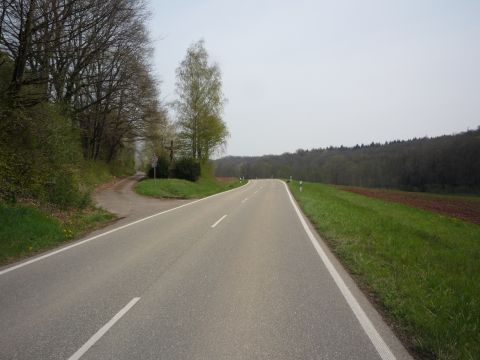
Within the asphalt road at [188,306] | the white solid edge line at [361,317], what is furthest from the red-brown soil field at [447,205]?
the asphalt road at [188,306]

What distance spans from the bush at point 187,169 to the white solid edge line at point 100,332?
33.1 metres

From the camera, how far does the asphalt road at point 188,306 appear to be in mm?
3670

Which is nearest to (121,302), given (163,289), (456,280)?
(163,289)

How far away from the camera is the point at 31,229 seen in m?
9.52

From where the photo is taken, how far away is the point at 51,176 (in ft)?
41.9

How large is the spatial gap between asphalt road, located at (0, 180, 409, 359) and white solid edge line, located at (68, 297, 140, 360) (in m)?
0.01

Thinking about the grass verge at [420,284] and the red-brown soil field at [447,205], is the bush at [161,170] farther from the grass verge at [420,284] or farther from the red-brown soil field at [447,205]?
the grass verge at [420,284]

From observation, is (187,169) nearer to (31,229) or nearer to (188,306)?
(31,229)

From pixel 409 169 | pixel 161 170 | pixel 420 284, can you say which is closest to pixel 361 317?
pixel 420 284

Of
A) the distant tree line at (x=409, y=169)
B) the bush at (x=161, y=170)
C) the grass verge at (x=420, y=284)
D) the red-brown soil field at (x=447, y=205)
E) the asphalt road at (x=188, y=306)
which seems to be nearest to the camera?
the asphalt road at (x=188, y=306)

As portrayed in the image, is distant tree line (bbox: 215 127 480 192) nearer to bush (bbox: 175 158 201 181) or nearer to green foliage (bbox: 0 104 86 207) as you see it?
bush (bbox: 175 158 201 181)

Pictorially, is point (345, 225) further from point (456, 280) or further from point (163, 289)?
point (163, 289)

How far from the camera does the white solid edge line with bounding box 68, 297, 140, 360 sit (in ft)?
11.6

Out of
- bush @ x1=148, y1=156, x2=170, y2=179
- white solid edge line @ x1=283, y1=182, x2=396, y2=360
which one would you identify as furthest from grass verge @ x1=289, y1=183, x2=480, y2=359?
bush @ x1=148, y1=156, x2=170, y2=179
